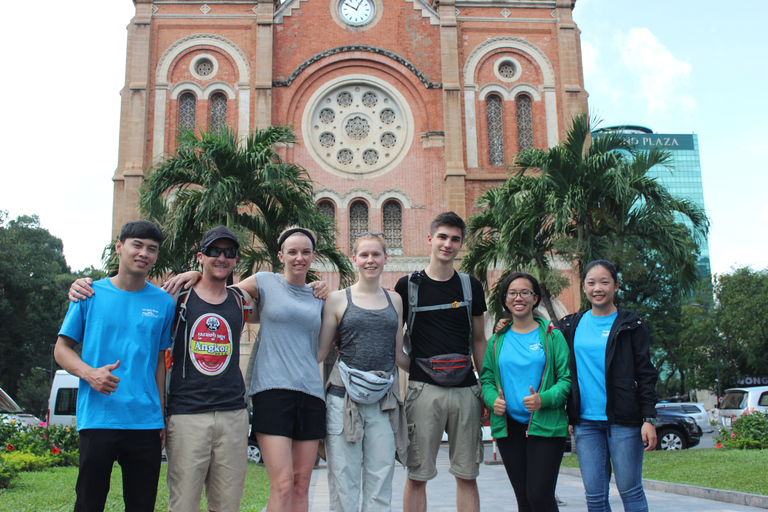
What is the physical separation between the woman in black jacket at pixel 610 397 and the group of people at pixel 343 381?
10 mm

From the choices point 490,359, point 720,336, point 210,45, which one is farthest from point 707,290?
point 490,359

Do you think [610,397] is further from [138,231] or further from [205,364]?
[138,231]

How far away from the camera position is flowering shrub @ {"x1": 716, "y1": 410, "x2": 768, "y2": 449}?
12.3 meters

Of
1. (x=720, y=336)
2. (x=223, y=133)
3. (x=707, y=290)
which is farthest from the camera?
(x=707, y=290)

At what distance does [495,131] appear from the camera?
2422cm

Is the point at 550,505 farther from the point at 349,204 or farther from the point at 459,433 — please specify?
the point at 349,204

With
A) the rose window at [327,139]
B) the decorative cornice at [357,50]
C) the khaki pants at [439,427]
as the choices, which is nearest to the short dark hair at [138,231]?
the khaki pants at [439,427]

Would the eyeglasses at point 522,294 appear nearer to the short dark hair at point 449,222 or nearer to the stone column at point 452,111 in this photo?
the short dark hair at point 449,222

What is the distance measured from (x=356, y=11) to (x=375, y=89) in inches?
122

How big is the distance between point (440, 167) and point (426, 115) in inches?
79.8

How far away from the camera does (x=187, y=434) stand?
400 cm

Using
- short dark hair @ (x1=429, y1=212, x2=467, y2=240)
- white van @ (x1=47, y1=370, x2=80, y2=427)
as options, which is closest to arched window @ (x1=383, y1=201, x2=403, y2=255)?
white van @ (x1=47, y1=370, x2=80, y2=427)

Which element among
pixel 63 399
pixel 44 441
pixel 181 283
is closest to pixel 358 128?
pixel 63 399

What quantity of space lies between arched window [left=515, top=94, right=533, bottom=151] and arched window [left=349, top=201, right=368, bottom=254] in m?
6.16
